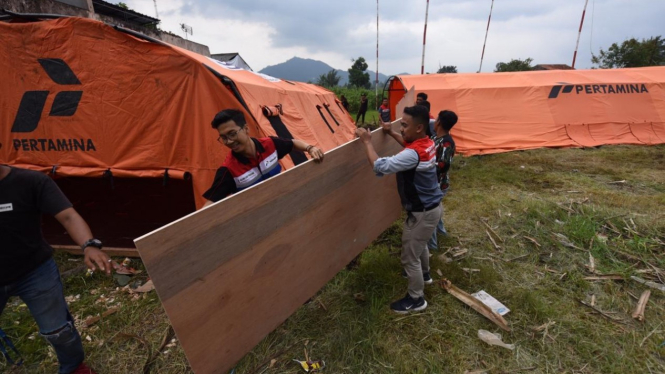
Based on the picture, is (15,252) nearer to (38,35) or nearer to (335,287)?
(335,287)

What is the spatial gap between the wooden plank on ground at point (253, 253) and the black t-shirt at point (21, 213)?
3.57 feet

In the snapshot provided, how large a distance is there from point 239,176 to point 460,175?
6088 millimetres

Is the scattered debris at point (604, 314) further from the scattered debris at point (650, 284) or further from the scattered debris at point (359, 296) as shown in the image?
the scattered debris at point (359, 296)

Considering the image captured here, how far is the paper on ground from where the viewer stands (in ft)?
9.43

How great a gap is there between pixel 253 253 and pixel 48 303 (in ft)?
4.82

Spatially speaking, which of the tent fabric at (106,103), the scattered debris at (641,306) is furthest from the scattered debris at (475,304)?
the tent fabric at (106,103)

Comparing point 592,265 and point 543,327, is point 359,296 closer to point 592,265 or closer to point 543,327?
point 543,327

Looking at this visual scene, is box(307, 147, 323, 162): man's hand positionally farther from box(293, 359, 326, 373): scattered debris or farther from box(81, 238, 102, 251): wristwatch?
box(293, 359, 326, 373): scattered debris

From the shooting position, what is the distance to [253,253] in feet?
6.68

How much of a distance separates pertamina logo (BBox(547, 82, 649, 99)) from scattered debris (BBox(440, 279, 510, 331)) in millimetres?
9919

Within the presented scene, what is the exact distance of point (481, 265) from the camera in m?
3.64

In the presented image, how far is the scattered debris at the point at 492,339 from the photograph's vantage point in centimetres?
250

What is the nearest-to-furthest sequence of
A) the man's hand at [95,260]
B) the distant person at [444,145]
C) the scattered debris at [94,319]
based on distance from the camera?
1. the man's hand at [95,260]
2. the scattered debris at [94,319]
3. the distant person at [444,145]

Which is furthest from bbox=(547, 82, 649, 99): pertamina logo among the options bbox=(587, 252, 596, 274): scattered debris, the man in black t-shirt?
the man in black t-shirt
